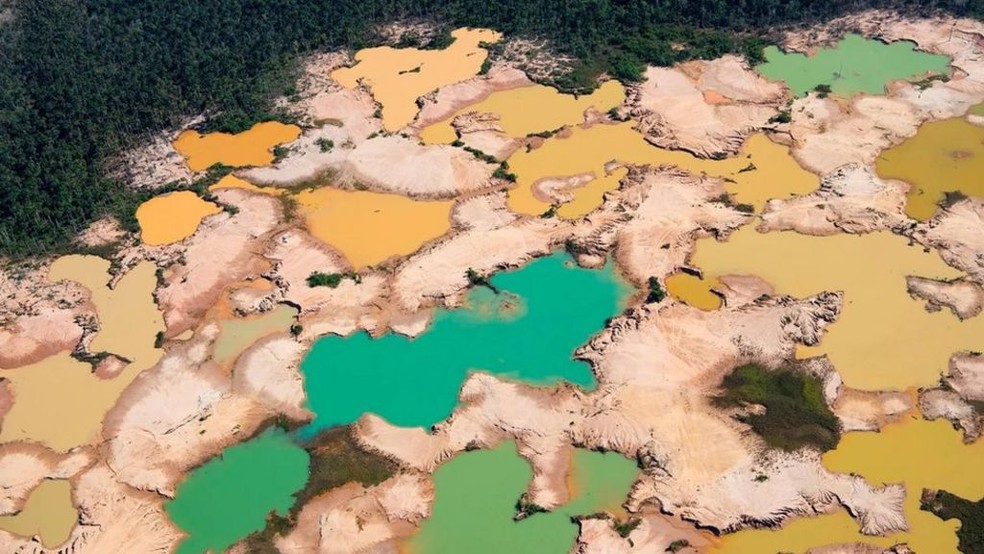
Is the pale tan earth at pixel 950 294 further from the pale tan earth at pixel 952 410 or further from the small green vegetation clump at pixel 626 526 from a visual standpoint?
the small green vegetation clump at pixel 626 526

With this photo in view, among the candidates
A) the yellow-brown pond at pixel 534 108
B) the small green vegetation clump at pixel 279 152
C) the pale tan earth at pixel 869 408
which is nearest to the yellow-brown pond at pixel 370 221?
the small green vegetation clump at pixel 279 152

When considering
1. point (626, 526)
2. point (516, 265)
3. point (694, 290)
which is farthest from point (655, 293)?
point (626, 526)

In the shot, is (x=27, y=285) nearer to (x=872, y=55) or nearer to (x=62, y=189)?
(x=62, y=189)

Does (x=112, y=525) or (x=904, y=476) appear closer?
(x=904, y=476)

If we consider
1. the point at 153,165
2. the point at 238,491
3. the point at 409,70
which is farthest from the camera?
the point at 409,70

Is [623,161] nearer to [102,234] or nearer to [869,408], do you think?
[869,408]

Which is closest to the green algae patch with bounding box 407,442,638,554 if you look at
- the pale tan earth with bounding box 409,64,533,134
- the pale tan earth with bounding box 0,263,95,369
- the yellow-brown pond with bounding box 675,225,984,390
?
the yellow-brown pond with bounding box 675,225,984,390
